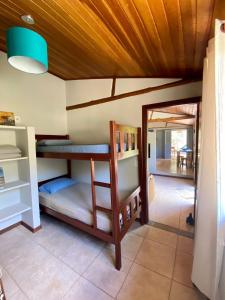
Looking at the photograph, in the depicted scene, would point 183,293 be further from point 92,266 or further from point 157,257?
point 92,266

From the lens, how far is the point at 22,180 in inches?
101

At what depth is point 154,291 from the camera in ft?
4.87

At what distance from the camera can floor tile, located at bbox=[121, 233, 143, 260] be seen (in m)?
1.97

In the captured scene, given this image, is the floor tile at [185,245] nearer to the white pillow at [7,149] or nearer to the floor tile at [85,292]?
the floor tile at [85,292]

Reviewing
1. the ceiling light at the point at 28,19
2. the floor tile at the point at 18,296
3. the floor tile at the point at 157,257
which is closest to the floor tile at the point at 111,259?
the floor tile at the point at 157,257

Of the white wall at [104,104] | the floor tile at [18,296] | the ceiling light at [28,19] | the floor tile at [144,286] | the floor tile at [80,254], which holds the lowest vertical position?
the floor tile at [144,286]

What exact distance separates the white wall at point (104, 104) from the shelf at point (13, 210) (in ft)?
5.34

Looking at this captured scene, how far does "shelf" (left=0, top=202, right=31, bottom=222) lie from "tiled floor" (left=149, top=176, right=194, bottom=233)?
2.25 metres

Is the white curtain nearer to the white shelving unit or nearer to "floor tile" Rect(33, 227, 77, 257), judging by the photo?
"floor tile" Rect(33, 227, 77, 257)

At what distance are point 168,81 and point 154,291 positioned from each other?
2675mm

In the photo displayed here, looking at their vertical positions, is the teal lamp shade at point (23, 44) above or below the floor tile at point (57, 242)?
above

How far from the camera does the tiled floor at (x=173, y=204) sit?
2.70 m

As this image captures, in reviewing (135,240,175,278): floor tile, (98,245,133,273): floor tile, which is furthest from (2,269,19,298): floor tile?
(135,240,175,278): floor tile

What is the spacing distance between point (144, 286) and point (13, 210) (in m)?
2.17
